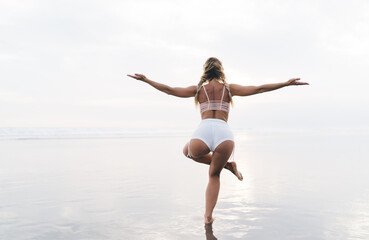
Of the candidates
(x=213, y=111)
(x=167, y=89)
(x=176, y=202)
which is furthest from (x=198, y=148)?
(x=176, y=202)

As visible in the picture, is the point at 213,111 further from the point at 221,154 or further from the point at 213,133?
the point at 221,154

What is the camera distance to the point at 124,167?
9.80 metres

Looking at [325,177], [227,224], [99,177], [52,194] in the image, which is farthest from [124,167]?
[227,224]

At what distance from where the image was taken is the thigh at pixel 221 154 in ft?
15.4

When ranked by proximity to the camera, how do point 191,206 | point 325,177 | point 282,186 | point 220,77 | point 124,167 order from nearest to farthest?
point 220,77
point 191,206
point 282,186
point 325,177
point 124,167

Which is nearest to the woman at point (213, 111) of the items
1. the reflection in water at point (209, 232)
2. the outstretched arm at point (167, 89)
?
the outstretched arm at point (167, 89)

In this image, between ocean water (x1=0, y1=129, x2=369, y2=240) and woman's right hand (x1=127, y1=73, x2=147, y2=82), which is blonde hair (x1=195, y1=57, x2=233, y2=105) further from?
ocean water (x1=0, y1=129, x2=369, y2=240)

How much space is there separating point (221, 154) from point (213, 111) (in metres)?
0.58

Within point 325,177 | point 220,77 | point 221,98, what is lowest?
point 325,177

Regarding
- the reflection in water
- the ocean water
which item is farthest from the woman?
the ocean water

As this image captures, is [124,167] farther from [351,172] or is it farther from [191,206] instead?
[351,172]

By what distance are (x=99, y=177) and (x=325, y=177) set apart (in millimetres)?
5117

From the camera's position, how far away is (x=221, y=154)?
475 cm

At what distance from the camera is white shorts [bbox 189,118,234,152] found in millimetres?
4690
